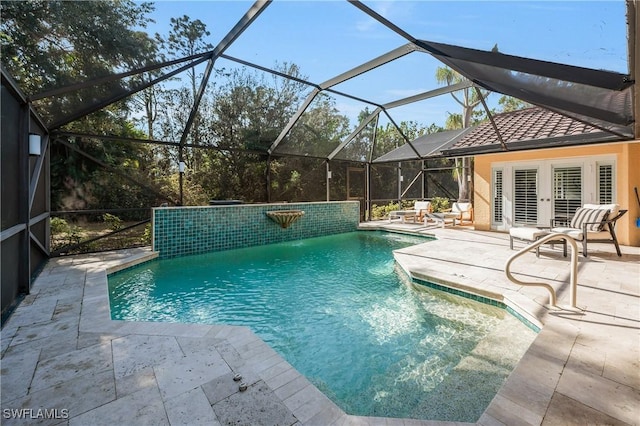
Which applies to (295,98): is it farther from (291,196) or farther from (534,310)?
(534,310)

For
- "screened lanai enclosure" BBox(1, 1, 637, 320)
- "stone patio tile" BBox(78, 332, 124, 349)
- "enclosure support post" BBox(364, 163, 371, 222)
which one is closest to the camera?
"stone patio tile" BBox(78, 332, 124, 349)

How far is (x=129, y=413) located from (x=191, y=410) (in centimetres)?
36

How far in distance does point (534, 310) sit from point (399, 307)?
60.2 inches

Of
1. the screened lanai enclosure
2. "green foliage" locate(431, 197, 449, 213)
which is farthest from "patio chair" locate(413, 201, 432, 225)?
"green foliage" locate(431, 197, 449, 213)

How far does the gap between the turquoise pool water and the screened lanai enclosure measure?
186cm

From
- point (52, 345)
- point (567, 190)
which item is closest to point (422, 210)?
point (567, 190)

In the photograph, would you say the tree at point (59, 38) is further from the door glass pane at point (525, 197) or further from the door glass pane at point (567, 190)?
the door glass pane at point (567, 190)

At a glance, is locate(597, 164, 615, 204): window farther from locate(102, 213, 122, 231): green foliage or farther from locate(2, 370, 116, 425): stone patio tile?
locate(102, 213, 122, 231): green foliage

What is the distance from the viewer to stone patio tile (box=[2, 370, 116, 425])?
71.4 inches

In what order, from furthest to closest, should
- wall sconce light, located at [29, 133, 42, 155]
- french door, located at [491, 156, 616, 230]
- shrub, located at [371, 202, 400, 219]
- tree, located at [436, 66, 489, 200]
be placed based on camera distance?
tree, located at [436, 66, 489, 200] < shrub, located at [371, 202, 400, 219] < french door, located at [491, 156, 616, 230] < wall sconce light, located at [29, 133, 42, 155]

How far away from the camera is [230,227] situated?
8.06m

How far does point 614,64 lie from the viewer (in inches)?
109

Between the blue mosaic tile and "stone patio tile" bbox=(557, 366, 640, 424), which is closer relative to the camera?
"stone patio tile" bbox=(557, 366, 640, 424)

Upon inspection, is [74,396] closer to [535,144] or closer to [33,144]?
[33,144]
